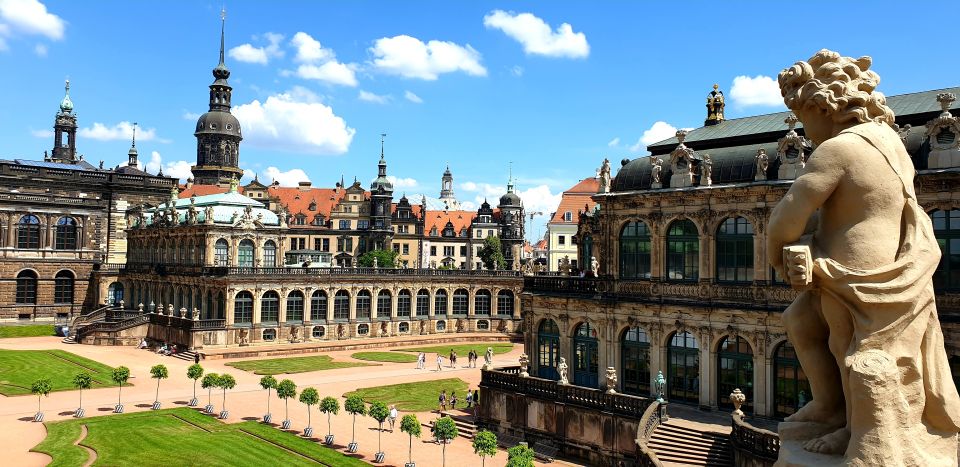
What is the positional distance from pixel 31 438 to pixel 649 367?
30.4 metres

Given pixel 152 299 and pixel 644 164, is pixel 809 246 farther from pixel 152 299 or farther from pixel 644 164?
pixel 152 299

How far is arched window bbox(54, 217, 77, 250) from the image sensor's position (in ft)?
292

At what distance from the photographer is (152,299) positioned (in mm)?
85125

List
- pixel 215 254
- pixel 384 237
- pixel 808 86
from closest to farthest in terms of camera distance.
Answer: pixel 808 86 → pixel 215 254 → pixel 384 237

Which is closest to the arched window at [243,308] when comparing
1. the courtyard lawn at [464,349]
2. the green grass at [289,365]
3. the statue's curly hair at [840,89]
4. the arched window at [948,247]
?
the green grass at [289,365]

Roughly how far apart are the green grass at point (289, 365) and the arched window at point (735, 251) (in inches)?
1410

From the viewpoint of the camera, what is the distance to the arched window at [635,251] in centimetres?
3859

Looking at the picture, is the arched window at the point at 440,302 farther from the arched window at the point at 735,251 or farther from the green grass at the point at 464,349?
the arched window at the point at 735,251

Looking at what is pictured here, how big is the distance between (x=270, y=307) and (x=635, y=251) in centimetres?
4663

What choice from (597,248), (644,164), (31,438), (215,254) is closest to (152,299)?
(215,254)

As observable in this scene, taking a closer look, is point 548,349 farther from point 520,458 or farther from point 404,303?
point 404,303

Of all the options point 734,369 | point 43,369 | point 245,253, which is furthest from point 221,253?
point 734,369

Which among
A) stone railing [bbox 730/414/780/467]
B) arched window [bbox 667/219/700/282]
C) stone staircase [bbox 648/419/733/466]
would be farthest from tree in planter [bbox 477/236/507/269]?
stone railing [bbox 730/414/780/467]

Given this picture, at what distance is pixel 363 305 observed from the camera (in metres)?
81.5
